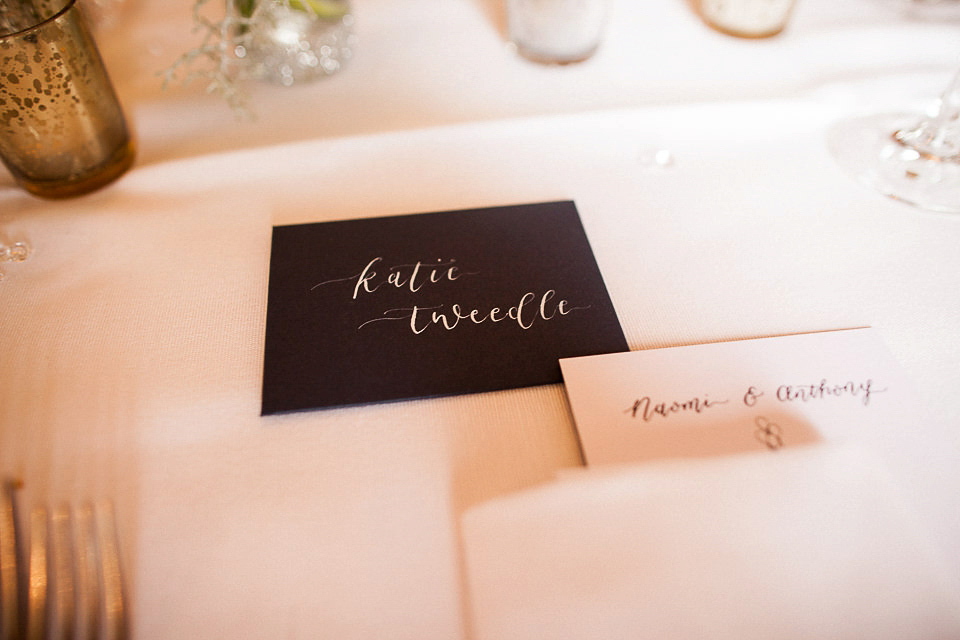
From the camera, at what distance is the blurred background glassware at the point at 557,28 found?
63 centimetres

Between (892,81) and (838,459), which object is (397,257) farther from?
(892,81)

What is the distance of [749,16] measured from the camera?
711 mm

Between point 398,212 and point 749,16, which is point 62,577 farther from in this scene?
point 749,16

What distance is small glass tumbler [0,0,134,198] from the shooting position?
44 centimetres

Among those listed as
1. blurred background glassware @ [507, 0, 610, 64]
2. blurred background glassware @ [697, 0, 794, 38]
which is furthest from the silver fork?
blurred background glassware @ [697, 0, 794, 38]

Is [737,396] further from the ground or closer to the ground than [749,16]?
closer to the ground

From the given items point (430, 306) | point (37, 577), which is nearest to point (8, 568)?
point (37, 577)

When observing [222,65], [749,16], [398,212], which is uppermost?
[749,16]

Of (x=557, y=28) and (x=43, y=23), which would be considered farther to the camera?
(x=557, y=28)

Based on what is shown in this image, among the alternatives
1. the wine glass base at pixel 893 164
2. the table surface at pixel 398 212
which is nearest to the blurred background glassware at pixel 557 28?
the table surface at pixel 398 212

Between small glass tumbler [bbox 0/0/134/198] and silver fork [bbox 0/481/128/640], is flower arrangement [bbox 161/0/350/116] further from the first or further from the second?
silver fork [bbox 0/481/128/640]

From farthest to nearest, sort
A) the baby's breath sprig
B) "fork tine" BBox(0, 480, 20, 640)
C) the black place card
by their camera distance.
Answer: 1. the baby's breath sprig
2. the black place card
3. "fork tine" BBox(0, 480, 20, 640)

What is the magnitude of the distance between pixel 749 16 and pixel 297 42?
0.60 m

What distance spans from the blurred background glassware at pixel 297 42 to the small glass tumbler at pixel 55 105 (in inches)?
6.4
